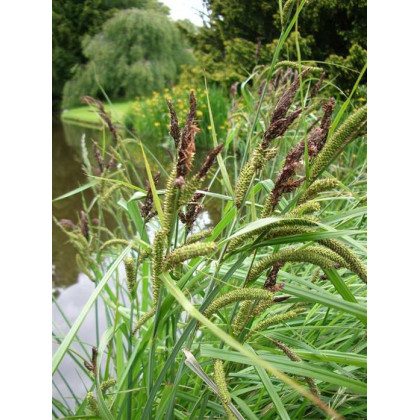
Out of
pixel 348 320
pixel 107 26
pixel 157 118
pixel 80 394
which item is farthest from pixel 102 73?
pixel 348 320

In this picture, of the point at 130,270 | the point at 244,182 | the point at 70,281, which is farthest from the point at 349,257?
the point at 70,281

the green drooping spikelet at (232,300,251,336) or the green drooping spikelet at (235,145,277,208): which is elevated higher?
the green drooping spikelet at (235,145,277,208)

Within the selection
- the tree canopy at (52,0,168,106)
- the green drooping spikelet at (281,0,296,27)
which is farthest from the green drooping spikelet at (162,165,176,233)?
the tree canopy at (52,0,168,106)

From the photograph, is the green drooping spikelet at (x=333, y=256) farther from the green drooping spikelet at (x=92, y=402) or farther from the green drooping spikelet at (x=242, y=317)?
the green drooping spikelet at (x=92, y=402)

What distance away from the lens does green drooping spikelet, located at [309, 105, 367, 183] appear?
0.42m

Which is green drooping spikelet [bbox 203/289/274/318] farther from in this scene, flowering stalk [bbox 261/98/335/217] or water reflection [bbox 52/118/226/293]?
water reflection [bbox 52/118/226/293]

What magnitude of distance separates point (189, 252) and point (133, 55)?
1016 cm

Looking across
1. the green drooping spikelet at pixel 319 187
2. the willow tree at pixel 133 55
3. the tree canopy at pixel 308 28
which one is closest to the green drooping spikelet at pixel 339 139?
the green drooping spikelet at pixel 319 187

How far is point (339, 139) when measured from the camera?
0.44m

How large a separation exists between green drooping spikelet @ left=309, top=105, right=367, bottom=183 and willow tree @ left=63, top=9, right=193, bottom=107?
9.35 metres

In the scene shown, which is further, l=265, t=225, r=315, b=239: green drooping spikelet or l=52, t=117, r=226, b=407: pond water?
l=52, t=117, r=226, b=407: pond water

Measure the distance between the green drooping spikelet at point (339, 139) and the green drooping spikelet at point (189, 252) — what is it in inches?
6.4

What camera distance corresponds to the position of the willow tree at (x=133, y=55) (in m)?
9.55

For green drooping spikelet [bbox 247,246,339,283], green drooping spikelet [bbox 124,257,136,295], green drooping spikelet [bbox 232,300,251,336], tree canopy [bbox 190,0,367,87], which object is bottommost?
green drooping spikelet [bbox 232,300,251,336]
